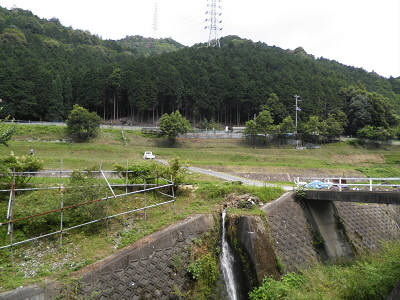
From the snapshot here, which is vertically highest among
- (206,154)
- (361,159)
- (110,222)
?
(206,154)

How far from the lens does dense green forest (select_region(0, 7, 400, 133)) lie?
58812mm

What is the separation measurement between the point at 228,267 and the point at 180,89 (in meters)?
56.6

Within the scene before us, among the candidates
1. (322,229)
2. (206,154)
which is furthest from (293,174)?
(322,229)

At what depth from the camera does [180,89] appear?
2623 inches

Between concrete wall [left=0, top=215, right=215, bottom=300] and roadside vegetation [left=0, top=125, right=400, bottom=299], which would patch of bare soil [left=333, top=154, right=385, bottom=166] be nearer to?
roadside vegetation [left=0, top=125, right=400, bottom=299]

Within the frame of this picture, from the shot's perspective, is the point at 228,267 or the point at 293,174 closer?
the point at 228,267

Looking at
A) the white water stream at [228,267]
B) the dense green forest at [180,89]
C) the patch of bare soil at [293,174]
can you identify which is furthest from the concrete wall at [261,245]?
the dense green forest at [180,89]

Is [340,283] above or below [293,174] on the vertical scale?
below

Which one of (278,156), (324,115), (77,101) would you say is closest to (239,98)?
(324,115)

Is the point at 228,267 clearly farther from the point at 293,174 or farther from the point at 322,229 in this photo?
the point at 293,174

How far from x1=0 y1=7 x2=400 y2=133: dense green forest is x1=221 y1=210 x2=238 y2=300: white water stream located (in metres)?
50.1

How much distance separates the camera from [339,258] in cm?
1609

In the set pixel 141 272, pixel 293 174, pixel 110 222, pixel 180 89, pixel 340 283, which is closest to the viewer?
pixel 141 272

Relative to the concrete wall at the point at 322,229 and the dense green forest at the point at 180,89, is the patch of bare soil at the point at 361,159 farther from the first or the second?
the concrete wall at the point at 322,229
